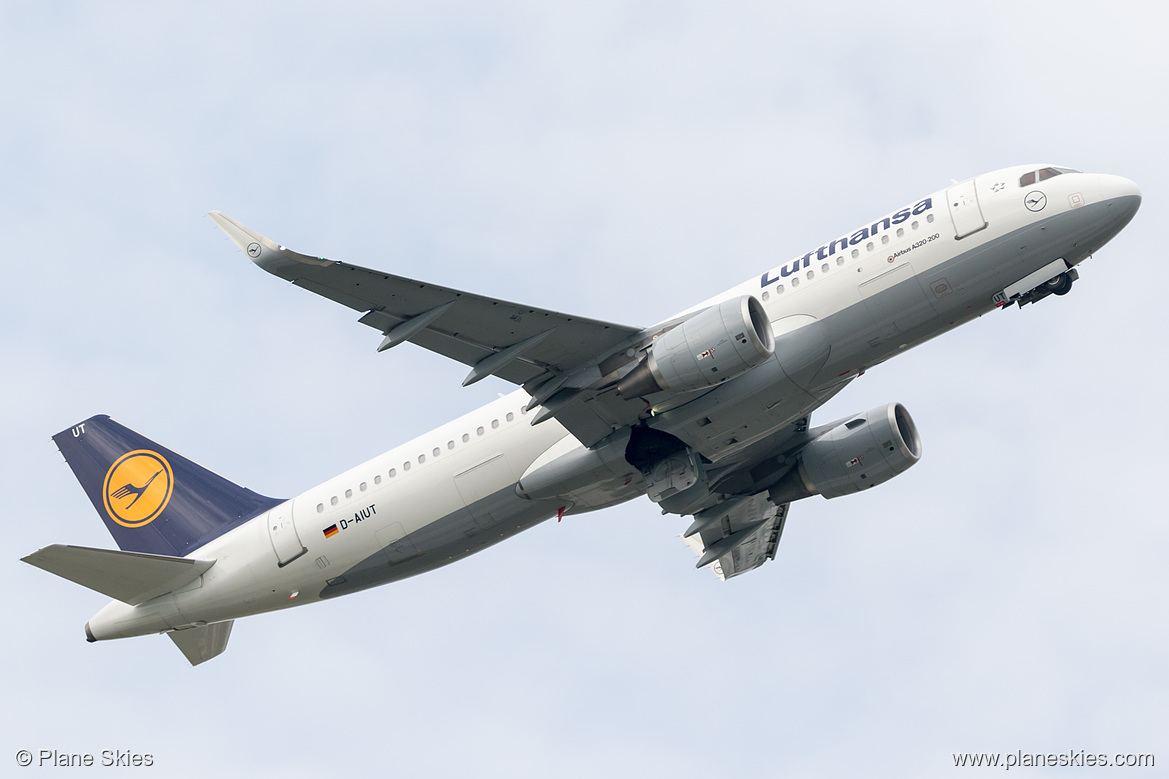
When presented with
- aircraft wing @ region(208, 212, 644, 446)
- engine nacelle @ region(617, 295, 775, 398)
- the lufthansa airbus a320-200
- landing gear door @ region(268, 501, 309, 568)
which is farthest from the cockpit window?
landing gear door @ region(268, 501, 309, 568)

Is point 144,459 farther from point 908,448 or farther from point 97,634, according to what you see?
point 908,448

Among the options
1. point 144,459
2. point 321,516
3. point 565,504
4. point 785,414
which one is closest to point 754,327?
point 785,414

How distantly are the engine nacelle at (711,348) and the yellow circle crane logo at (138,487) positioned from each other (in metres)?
17.4

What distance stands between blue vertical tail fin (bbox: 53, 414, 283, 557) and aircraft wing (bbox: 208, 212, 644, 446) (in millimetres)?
10519

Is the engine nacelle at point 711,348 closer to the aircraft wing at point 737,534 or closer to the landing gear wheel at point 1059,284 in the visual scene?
Answer: the landing gear wheel at point 1059,284

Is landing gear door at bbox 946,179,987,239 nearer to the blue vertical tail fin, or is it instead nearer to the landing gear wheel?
the landing gear wheel

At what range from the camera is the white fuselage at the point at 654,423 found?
29500 millimetres

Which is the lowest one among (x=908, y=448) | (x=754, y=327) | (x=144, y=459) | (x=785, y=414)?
(x=908, y=448)

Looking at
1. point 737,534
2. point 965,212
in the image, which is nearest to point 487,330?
point 965,212

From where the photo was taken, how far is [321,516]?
34.5 m

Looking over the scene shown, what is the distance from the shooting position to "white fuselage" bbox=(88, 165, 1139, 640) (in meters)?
29.5

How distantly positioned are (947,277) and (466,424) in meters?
13.8

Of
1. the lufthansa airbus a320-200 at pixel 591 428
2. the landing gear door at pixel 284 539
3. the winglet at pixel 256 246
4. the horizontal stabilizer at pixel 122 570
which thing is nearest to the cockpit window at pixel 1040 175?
the lufthansa airbus a320-200 at pixel 591 428

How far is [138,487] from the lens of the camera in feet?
124
